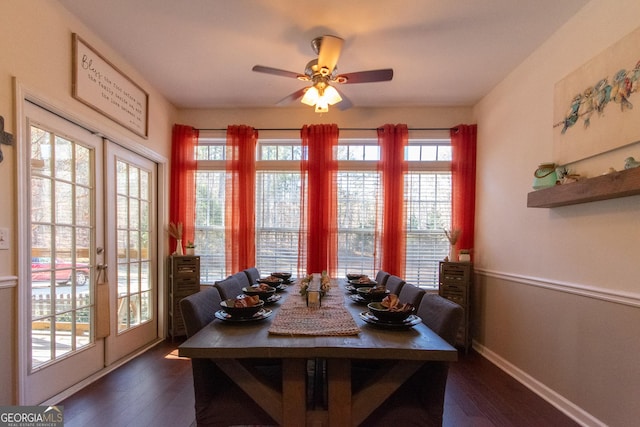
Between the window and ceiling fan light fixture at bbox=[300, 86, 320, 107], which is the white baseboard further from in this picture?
ceiling fan light fixture at bbox=[300, 86, 320, 107]

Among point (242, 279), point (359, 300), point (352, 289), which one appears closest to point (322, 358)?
point (359, 300)

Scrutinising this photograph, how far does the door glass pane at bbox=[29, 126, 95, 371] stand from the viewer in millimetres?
2150

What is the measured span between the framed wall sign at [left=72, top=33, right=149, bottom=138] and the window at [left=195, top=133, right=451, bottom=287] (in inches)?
33.9

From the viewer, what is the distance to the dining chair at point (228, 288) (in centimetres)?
213

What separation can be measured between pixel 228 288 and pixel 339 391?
3.82ft

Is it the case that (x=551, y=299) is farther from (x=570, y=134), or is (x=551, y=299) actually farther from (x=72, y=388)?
(x=72, y=388)

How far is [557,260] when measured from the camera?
2391 millimetres

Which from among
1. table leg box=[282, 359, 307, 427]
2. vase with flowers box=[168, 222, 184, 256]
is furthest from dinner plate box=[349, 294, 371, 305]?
vase with flowers box=[168, 222, 184, 256]

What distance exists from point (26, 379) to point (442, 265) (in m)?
3.56

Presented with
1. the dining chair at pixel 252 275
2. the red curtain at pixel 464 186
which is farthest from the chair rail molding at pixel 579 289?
the dining chair at pixel 252 275

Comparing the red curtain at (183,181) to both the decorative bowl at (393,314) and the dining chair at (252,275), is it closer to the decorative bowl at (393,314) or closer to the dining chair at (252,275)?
the dining chair at (252,275)

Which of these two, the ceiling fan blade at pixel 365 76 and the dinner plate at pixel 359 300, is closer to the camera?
the dinner plate at pixel 359 300

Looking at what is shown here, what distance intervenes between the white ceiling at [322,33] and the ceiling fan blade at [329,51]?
17cm

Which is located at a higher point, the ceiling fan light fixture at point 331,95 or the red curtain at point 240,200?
the ceiling fan light fixture at point 331,95
